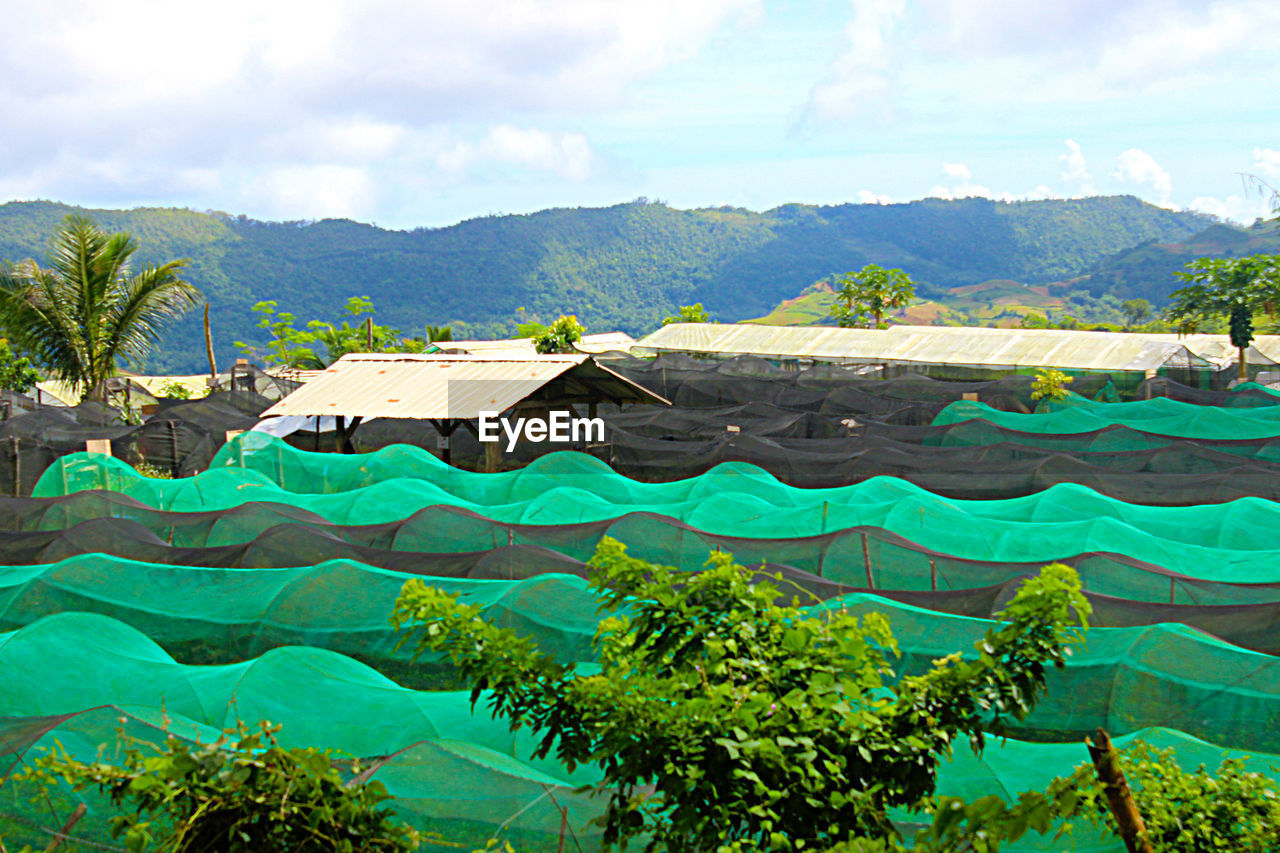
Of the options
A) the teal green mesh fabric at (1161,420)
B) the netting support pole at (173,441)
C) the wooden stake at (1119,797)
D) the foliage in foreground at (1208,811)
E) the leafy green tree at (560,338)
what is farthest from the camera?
the leafy green tree at (560,338)

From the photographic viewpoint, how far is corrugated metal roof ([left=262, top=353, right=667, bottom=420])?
885 inches

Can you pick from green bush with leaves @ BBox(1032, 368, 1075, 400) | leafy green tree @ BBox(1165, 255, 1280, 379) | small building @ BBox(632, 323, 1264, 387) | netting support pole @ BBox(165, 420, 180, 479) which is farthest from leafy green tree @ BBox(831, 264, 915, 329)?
netting support pole @ BBox(165, 420, 180, 479)

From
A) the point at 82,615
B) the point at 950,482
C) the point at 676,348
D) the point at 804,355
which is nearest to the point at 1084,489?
the point at 950,482

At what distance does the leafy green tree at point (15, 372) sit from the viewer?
41406 millimetres

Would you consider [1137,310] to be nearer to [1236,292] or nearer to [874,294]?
[874,294]

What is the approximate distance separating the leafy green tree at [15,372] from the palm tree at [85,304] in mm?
11885

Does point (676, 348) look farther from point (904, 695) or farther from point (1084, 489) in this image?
point (904, 695)

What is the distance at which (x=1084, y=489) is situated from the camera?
632 inches

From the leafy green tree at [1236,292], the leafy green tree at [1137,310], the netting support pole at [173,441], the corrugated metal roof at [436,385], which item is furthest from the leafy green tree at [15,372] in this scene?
the leafy green tree at [1137,310]

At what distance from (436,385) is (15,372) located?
89.2 feet

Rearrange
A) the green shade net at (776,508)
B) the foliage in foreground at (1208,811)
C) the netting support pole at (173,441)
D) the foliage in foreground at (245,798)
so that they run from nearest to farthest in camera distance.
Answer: the foliage in foreground at (245,798) → the foliage in foreground at (1208,811) → the green shade net at (776,508) → the netting support pole at (173,441)

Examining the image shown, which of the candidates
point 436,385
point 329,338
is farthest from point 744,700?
point 329,338

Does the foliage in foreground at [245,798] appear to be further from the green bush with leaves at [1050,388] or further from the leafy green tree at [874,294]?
the leafy green tree at [874,294]

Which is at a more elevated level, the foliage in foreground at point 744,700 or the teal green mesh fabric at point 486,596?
the foliage in foreground at point 744,700
